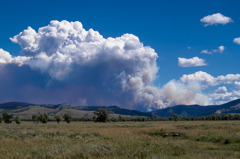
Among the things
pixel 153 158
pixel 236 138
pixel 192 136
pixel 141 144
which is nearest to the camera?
pixel 153 158

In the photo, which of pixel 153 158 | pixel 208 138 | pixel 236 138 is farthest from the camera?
pixel 208 138

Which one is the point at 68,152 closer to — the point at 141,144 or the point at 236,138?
the point at 141,144

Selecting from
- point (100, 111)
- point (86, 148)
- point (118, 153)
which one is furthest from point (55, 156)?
point (100, 111)

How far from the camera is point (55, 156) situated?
13.0 meters

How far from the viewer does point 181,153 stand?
49.2 ft

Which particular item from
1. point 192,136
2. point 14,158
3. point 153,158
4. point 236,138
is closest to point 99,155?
point 153,158

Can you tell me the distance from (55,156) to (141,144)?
6.64 meters

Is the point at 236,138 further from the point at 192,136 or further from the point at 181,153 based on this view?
the point at 181,153

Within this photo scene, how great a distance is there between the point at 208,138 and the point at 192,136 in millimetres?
3003

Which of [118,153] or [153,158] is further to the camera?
[118,153]

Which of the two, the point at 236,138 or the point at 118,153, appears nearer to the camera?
the point at 118,153

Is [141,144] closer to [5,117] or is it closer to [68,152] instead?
[68,152]

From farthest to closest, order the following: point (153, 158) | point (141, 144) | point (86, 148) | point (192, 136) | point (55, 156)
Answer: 1. point (192, 136)
2. point (141, 144)
3. point (86, 148)
4. point (55, 156)
5. point (153, 158)

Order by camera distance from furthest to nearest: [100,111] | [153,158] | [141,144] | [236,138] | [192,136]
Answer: [100,111] < [192,136] < [236,138] < [141,144] < [153,158]
